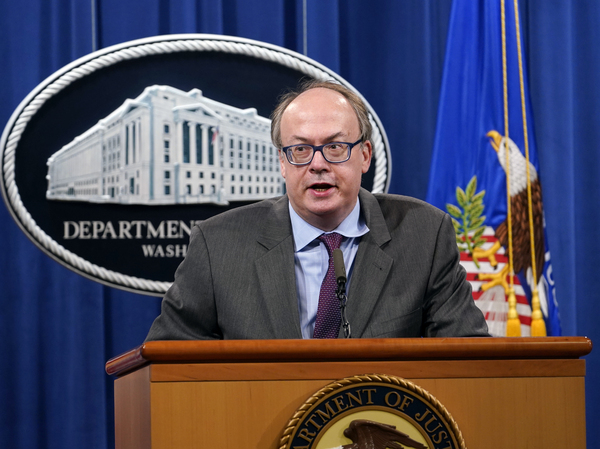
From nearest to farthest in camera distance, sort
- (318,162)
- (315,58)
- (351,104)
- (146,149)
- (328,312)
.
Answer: (328,312), (318,162), (351,104), (146,149), (315,58)

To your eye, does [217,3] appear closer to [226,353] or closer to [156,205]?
[156,205]

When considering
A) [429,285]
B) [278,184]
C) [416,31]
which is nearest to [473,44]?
[416,31]

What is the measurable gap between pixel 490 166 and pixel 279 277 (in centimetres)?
136

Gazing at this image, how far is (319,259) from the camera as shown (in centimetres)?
184

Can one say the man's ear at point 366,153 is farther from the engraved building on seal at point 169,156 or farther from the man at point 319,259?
the engraved building on seal at point 169,156

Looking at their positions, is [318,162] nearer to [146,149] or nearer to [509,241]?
[509,241]

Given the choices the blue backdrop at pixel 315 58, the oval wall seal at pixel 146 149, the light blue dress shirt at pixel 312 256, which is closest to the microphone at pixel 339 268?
the light blue dress shirt at pixel 312 256

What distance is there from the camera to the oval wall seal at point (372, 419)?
1.11 meters

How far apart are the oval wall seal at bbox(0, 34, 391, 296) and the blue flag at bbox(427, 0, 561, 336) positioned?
297mm

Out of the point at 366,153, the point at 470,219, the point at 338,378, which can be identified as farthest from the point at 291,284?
the point at 470,219

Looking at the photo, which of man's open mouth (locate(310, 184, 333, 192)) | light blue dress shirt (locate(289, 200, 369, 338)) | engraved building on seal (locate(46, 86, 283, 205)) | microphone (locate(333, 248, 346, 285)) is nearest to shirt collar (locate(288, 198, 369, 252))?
light blue dress shirt (locate(289, 200, 369, 338))

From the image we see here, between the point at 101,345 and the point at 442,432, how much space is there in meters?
2.01

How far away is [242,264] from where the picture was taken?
1.80 m

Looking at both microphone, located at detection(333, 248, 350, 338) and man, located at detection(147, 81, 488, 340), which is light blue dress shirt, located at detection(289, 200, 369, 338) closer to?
man, located at detection(147, 81, 488, 340)
